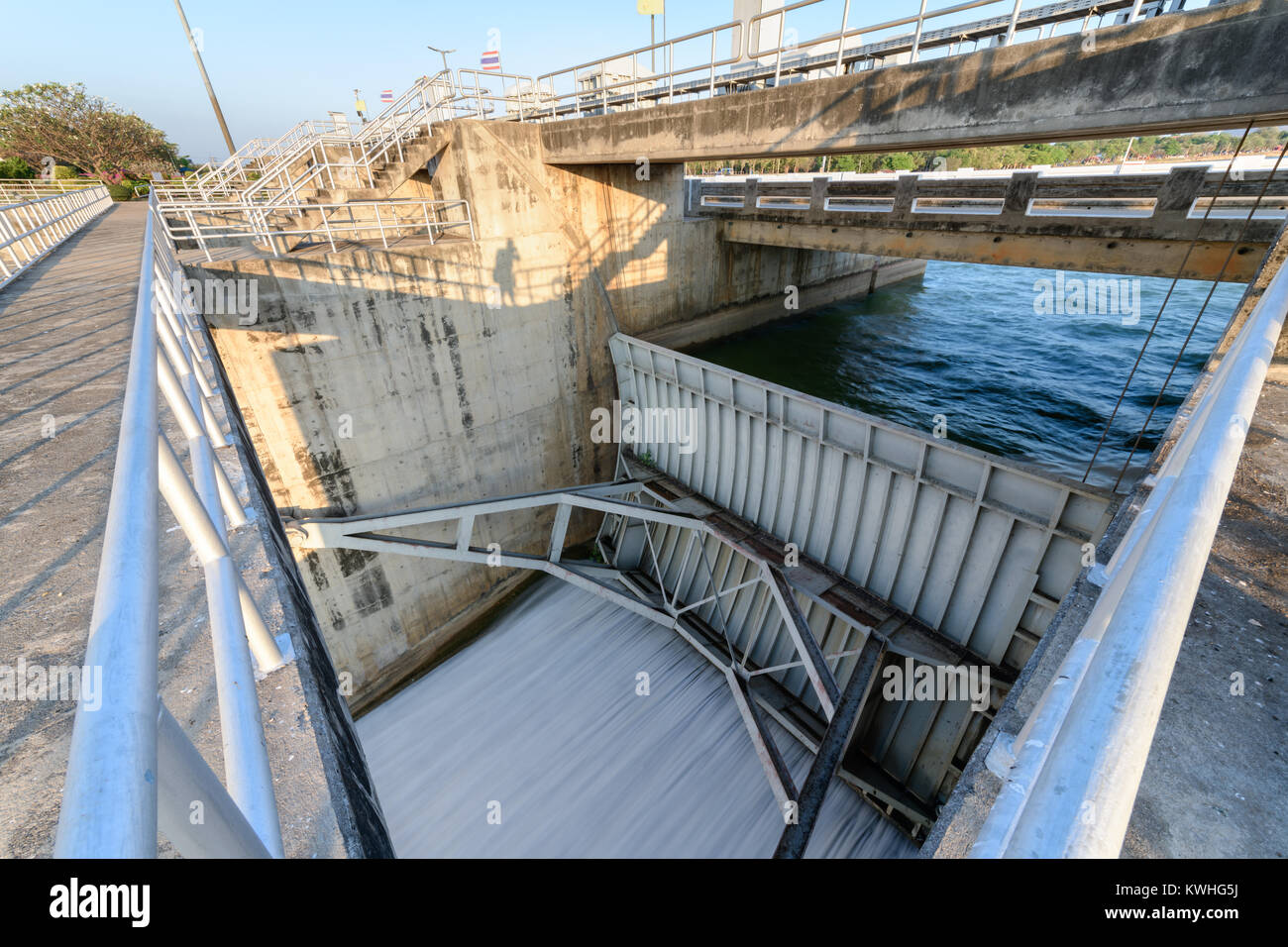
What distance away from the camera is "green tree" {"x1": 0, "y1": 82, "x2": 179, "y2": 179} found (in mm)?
35688

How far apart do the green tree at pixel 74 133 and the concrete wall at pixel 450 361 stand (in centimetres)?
4289

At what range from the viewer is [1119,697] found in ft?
3.55

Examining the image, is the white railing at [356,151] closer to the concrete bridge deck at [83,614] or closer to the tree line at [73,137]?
the concrete bridge deck at [83,614]

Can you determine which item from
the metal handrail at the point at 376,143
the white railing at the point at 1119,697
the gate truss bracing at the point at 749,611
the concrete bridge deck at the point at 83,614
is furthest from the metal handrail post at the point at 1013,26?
the metal handrail at the point at 376,143

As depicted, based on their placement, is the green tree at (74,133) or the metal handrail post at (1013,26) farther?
the green tree at (74,133)

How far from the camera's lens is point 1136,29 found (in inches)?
212

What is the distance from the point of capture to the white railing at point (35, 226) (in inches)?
347

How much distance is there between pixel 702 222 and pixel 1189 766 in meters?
16.5

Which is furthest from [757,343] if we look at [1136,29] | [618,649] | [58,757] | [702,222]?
[58,757]

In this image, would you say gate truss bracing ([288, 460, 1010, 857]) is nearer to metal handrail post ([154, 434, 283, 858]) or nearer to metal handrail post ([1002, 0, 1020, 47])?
metal handrail post ([154, 434, 283, 858])

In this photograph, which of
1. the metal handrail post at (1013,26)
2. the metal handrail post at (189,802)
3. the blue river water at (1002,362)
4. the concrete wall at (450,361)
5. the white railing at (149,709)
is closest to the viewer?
the white railing at (149,709)

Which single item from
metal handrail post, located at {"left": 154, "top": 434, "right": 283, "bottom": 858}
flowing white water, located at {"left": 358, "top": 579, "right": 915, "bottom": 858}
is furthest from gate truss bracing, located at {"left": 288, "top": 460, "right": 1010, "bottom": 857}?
metal handrail post, located at {"left": 154, "top": 434, "right": 283, "bottom": 858}

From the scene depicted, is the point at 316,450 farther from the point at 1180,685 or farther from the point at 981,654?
the point at 981,654

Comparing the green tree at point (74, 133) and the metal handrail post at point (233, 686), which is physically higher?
the green tree at point (74, 133)
